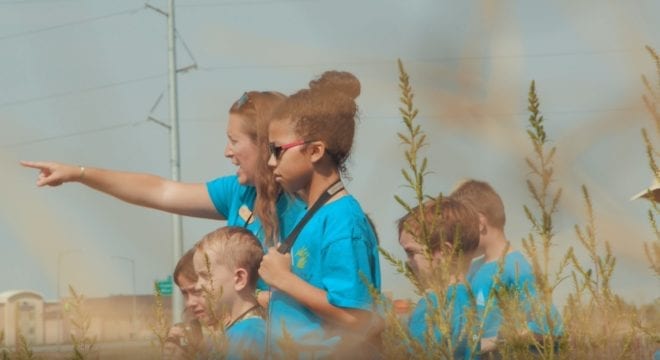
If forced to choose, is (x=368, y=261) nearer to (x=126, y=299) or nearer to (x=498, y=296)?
(x=498, y=296)

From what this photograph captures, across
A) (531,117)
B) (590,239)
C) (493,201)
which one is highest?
(493,201)

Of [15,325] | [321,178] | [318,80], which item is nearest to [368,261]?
[321,178]

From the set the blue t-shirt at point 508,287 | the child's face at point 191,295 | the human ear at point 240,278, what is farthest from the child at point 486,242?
the child's face at point 191,295

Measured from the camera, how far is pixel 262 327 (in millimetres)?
2414

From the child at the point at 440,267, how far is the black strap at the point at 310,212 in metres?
0.15

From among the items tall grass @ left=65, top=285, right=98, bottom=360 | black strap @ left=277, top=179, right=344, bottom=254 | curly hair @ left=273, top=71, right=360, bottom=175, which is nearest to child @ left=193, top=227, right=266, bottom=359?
black strap @ left=277, top=179, right=344, bottom=254

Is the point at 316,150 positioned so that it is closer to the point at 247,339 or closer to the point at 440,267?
the point at 247,339

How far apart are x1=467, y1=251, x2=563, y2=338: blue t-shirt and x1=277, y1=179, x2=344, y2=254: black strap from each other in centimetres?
35

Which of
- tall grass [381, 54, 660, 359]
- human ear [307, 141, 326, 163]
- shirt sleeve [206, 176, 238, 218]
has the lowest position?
tall grass [381, 54, 660, 359]

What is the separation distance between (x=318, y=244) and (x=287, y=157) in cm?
18

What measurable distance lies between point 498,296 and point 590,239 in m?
0.15

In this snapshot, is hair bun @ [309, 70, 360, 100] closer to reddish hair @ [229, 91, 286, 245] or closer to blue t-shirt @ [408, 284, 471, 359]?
blue t-shirt @ [408, 284, 471, 359]

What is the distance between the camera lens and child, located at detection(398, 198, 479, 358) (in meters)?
1.47

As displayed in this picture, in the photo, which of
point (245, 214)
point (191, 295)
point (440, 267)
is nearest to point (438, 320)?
point (440, 267)
